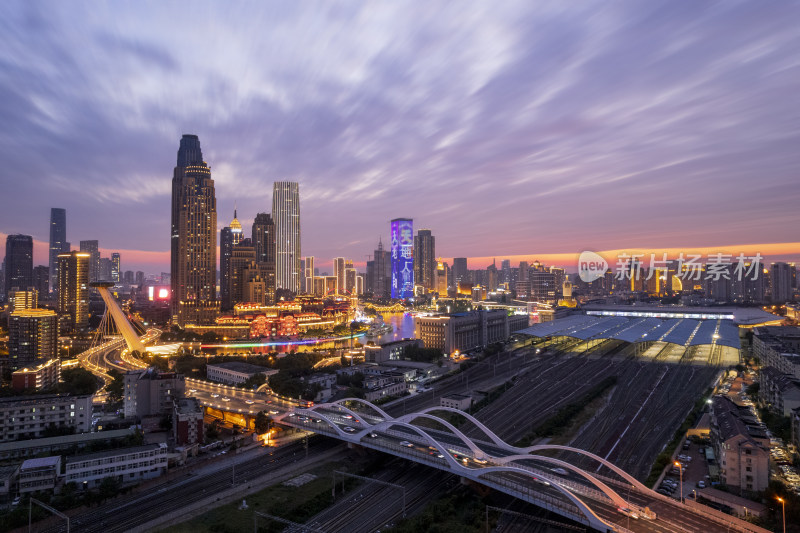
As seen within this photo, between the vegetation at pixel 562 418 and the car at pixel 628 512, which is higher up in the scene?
the car at pixel 628 512

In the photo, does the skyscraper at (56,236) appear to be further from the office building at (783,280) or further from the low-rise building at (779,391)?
the office building at (783,280)

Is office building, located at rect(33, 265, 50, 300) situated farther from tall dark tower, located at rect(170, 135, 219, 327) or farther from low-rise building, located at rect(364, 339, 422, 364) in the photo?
low-rise building, located at rect(364, 339, 422, 364)

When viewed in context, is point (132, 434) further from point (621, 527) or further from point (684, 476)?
point (684, 476)

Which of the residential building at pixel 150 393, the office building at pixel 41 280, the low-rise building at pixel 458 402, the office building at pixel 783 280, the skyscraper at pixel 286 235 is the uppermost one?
the skyscraper at pixel 286 235

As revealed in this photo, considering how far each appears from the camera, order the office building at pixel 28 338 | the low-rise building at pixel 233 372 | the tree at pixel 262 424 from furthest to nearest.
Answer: the office building at pixel 28 338
the low-rise building at pixel 233 372
the tree at pixel 262 424

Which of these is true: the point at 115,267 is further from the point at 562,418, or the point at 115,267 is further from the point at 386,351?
the point at 562,418

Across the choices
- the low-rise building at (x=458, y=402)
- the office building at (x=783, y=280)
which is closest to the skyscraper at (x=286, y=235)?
the office building at (x=783, y=280)

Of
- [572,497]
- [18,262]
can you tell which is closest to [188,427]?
[572,497]
